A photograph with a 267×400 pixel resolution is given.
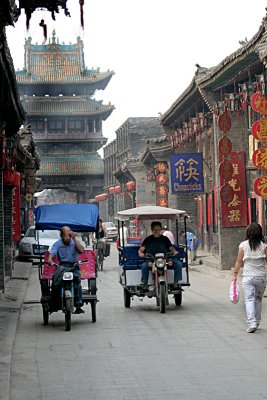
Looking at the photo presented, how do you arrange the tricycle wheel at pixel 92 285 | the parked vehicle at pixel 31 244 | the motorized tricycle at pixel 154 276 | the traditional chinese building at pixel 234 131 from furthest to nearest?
1. the parked vehicle at pixel 31 244
2. the traditional chinese building at pixel 234 131
3. the motorized tricycle at pixel 154 276
4. the tricycle wheel at pixel 92 285

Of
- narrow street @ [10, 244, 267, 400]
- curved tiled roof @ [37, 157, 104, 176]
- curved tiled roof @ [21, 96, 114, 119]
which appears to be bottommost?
narrow street @ [10, 244, 267, 400]

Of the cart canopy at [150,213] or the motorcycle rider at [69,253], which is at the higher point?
the cart canopy at [150,213]

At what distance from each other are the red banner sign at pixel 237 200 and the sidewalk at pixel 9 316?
19.1 ft

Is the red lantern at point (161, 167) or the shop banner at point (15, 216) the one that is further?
the red lantern at point (161, 167)

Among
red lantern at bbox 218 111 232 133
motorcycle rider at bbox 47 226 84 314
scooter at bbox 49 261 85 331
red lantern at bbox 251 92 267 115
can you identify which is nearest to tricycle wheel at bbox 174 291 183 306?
motorcycle rider at bbox 47 226 84 314

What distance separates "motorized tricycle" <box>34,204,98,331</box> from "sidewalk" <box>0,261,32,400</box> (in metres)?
0.70

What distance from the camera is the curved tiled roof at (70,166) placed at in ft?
218

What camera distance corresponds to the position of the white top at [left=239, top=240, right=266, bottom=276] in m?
11.9

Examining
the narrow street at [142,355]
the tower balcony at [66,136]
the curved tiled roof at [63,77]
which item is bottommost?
the narrow street at [142,355]

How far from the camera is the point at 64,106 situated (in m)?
68.4

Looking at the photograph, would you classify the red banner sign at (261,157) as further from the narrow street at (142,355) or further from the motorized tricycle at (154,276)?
the narrow street at (142,355)

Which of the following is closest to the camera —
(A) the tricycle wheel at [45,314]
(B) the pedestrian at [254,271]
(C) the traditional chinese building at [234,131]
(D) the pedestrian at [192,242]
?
(B) the pedestrian at [254,271]

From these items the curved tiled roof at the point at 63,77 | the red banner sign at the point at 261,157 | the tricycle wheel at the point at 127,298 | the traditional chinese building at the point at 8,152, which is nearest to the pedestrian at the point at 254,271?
the tricycle wheel at the point at 127,298

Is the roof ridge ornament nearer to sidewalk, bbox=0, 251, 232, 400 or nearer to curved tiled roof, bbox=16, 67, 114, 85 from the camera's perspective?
sidewalk, bbox=0, 251, 232, 400
